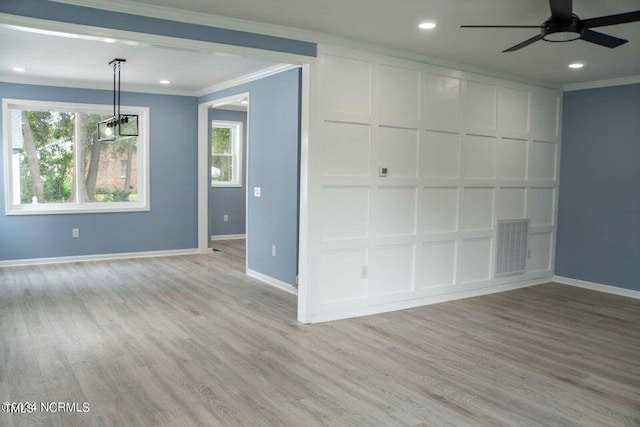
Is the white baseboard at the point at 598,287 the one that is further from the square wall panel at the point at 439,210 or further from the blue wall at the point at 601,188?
the square wall panel at the point at 439,210

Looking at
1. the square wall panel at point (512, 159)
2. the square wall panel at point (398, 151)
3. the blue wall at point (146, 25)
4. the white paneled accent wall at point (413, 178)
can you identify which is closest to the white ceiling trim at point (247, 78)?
the blue wall at point (146, 25)

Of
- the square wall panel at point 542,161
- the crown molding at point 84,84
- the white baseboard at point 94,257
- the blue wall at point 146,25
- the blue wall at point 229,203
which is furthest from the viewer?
the blue wall at point 229,203

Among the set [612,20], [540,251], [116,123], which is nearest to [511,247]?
[540,251]

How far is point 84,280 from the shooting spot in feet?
20.4

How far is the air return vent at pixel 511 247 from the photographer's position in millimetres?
6070

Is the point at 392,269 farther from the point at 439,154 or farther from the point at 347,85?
the point at 347,85

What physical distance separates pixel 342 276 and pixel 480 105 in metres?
2.58

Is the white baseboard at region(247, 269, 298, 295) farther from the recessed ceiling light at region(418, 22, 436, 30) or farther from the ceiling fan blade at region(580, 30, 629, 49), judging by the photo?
the ceiling fan blade at region(580, 30, 629, 49)

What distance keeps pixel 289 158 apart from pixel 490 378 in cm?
331

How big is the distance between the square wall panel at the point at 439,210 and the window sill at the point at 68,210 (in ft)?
15.3

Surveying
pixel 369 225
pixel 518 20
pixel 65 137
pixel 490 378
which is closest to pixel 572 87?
pixel 518 20

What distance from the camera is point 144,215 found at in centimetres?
797

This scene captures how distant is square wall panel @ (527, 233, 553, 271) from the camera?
6.51 m

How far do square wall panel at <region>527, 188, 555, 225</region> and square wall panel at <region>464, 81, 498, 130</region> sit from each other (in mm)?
1218
